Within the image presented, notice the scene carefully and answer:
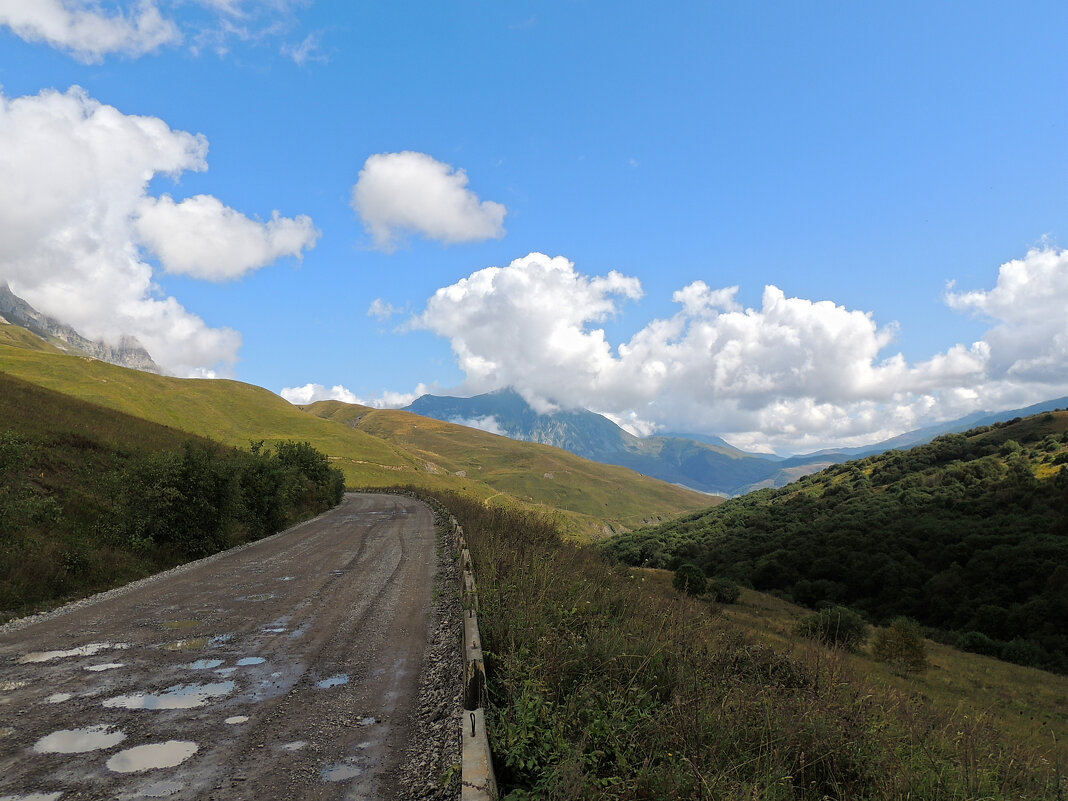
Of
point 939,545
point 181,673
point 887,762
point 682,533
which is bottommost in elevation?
point 682,533

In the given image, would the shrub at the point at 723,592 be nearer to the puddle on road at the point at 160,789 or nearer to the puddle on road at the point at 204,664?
the puddle on road at the point at 204,664

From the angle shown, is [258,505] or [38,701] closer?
[38,701]

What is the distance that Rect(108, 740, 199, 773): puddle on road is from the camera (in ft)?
15.8

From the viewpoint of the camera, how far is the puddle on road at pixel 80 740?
503cm

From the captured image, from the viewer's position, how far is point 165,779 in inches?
182

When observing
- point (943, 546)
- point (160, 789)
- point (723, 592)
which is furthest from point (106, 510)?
point (943, 546)

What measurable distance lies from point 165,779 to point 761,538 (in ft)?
285

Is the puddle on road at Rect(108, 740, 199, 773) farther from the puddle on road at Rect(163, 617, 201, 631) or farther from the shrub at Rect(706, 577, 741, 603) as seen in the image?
the shrub at Rect(706, 577, 741, 603)

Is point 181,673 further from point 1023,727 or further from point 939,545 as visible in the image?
point 939,545

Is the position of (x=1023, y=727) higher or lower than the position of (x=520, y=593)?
lower

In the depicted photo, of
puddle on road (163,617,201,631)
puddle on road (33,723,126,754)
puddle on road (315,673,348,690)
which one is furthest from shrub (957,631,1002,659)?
puddle on road (33,723,126,754)

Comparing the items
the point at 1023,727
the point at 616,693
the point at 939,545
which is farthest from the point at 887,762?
the point at 939,545

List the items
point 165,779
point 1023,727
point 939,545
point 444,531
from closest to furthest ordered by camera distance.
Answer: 1. point 165,779
2. point 1023,727
3. point 444,531
4. point 939,545

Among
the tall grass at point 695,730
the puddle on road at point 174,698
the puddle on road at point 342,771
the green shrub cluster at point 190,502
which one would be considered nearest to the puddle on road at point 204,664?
the puddle on road at point 174,698
